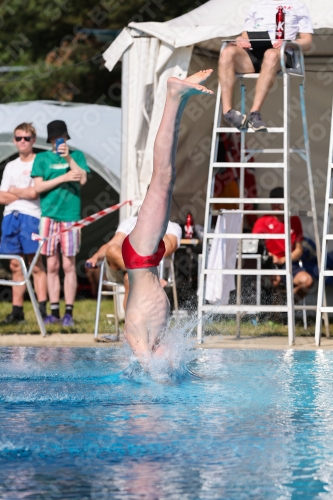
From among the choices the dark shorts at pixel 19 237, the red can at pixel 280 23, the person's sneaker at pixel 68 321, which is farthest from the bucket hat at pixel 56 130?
the red can at pixel 280 23

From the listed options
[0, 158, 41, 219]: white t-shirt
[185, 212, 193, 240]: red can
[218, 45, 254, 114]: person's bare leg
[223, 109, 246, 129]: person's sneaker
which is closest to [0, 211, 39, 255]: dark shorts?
[0, 158, 41, 219]: white t-shirt

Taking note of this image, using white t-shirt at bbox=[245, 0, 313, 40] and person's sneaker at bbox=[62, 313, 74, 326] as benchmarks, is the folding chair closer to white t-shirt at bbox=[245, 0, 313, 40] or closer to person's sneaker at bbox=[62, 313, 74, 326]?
person's sneaker at bbox=[62, 313, 74, 326]

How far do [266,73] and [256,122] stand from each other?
0.48 meters

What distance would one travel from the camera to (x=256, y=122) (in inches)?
277

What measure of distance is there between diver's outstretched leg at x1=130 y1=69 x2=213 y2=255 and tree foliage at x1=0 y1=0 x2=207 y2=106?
1556cm

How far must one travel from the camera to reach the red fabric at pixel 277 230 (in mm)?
9023

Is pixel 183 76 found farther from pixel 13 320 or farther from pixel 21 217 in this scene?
pixel 13 320

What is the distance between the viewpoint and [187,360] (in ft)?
16.9

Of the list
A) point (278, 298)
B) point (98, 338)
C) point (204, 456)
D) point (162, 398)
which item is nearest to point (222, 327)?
point (278, 298)

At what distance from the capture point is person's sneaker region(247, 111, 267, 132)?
7000 mm

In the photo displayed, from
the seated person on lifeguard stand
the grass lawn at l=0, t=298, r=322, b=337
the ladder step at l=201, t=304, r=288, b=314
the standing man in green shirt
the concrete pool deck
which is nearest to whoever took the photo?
the concrete pool deck

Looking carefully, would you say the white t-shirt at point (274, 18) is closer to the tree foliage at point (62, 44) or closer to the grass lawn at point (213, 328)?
the grass lawn at point (213, 328)

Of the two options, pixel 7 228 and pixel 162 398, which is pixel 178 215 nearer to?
pixel 7 228

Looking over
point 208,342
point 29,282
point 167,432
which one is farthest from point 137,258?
point 29,282
